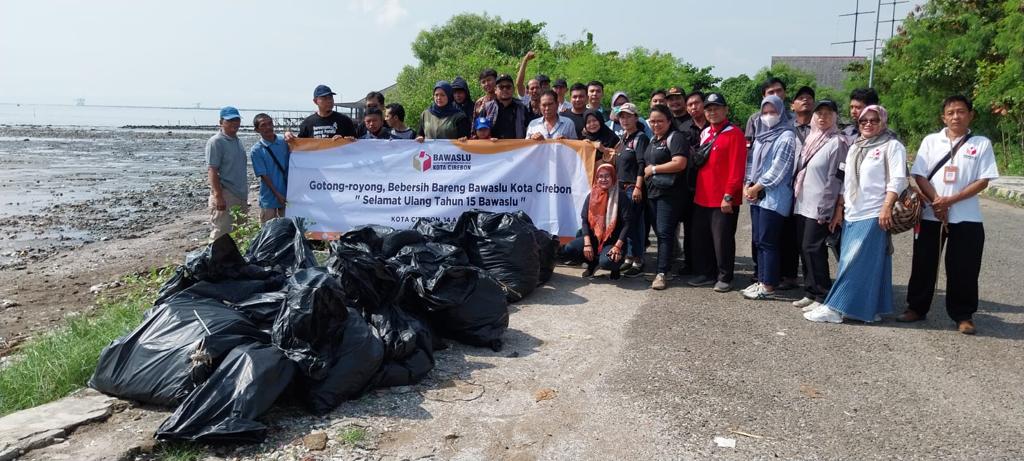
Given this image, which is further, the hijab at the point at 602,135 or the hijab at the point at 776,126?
the hijab at the point at 602,135

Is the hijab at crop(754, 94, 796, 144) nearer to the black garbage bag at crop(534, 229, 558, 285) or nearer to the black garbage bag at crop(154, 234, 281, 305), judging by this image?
the black garbage bag at crop(534, 229, 558, 285)

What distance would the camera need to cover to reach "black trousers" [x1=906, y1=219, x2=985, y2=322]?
5.10 meters

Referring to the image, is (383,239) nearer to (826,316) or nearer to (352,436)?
(352,436)

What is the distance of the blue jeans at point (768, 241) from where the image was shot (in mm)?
5867

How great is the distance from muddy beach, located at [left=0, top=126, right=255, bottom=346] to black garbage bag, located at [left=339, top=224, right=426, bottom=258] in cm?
374

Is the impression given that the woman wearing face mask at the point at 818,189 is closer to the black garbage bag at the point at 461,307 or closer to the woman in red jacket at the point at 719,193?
the woman in red jacket at the point at 719,193

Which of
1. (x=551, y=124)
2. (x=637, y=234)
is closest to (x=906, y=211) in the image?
(x=637, y=234)

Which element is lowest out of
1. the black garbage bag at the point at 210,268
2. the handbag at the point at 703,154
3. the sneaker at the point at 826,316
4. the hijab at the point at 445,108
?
the sneaker at the point at 826,316

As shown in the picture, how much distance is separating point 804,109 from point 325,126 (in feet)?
15.5

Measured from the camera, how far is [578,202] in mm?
7008

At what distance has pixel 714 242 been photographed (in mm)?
Result: 6336

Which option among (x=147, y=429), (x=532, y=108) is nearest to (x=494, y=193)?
(x=532, y=108)

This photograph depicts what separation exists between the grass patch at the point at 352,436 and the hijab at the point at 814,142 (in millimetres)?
3978

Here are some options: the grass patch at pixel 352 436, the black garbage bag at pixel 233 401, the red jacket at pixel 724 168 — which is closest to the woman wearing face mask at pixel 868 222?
the red jacket at pixel 724 168
